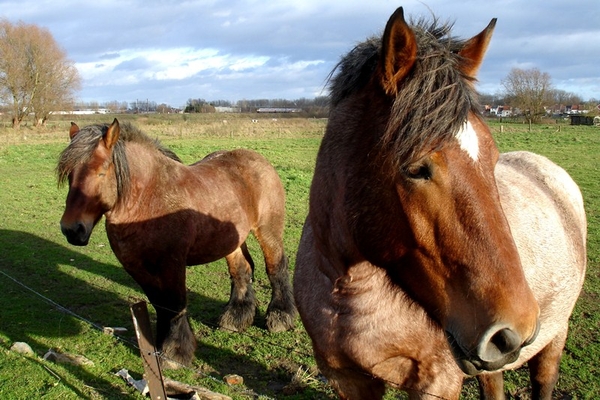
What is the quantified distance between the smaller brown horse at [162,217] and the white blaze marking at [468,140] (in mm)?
3807

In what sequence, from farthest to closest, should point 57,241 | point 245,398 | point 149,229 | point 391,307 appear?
point 57,241 < point 149,229 < point 245,398 < point 391,307

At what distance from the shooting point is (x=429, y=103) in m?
1.64

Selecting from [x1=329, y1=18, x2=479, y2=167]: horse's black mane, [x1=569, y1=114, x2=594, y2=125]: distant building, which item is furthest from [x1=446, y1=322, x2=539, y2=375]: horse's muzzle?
[x1=569, y1=114, x2=594, y2=125]: distant building

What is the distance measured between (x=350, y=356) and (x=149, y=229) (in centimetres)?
313

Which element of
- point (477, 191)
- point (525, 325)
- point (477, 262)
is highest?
point (477, 191)

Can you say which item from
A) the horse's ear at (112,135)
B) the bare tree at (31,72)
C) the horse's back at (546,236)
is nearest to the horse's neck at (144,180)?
the horse's ear at (112,135)

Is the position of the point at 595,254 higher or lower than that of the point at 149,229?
lower

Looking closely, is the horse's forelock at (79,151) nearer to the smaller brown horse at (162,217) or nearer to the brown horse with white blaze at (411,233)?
the smaller brown horse at (162,217)

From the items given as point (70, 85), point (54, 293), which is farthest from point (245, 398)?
point (70, 85)

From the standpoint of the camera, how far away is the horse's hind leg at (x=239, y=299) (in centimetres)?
560

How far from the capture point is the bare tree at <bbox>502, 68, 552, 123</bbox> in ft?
140

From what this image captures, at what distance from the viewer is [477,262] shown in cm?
156

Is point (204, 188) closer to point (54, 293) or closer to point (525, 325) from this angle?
point (54, 293)

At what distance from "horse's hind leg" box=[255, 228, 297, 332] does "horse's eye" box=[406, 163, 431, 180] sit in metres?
4.33
